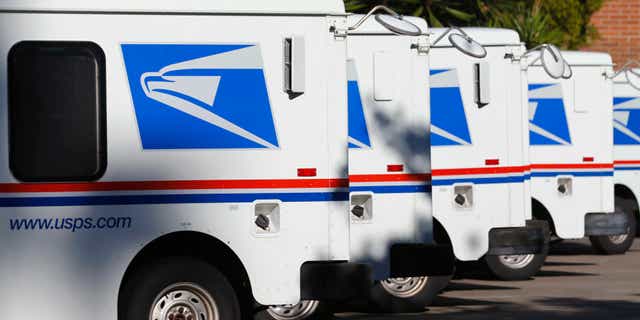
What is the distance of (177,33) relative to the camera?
10336 mm

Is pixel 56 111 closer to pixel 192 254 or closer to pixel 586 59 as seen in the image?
pixel 192 254

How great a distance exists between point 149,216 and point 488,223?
557cm

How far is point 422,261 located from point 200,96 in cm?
231

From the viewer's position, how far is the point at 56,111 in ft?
33.4

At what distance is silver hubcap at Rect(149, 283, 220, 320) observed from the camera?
1027 centimetres

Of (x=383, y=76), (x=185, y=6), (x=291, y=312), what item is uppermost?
(x=185, y=6)

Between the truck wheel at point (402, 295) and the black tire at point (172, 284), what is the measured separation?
380cm

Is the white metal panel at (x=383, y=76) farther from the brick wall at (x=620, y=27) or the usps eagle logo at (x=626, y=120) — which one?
the brick wall at (x=620, y=27)

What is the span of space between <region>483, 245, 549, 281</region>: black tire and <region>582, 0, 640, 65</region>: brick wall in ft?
46.1

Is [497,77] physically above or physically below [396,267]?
above

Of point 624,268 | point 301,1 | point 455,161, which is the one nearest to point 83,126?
point 301,1

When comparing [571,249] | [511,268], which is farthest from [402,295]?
[571,249]

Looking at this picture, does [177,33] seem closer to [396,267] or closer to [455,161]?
[396,267]

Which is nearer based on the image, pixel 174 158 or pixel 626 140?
pixel 174 158
